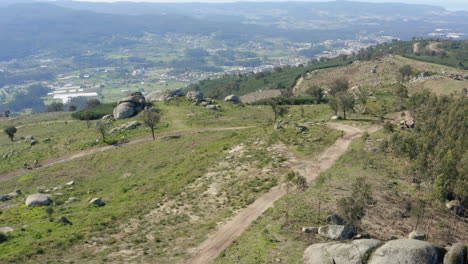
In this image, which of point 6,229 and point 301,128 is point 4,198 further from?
point 301,128

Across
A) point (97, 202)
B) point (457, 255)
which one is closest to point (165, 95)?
point (97, 202)

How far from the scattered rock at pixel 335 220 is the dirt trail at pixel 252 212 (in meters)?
8.54

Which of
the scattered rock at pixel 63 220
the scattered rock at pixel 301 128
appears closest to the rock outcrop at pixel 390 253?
the scattered rock at pixel 63 220

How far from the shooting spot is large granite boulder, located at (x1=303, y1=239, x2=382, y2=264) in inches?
936

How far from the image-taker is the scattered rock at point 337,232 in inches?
1209

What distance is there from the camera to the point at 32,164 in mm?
75812

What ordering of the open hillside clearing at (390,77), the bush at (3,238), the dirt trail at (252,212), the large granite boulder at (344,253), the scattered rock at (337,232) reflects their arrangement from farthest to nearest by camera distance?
the open hillside clearing at (390,77)
the bush at (3,238)
the dirt trail at (252,212)
the scattered rock at (337,232)
the large granite boulder at (344,253)

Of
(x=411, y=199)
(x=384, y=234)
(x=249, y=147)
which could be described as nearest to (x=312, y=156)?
(x=249, y=147)

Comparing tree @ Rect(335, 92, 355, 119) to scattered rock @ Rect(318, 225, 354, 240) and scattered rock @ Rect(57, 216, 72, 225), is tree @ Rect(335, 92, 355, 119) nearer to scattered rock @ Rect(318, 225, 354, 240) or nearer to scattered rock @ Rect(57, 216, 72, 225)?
scattered rock @ Rect(318, 225, 354, 240)

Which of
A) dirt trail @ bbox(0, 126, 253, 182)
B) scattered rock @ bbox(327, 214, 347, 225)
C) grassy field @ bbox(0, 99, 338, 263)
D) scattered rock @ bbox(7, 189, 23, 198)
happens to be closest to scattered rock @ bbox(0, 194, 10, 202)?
scattered rock @ bbox(7, 189, 23, 198)

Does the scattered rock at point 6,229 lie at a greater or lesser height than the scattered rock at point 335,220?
lesser

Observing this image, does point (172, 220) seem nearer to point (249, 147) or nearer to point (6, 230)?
point (6, 230)

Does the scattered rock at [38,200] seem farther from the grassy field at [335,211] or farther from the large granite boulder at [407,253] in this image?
the large granite boulder at [407,253]

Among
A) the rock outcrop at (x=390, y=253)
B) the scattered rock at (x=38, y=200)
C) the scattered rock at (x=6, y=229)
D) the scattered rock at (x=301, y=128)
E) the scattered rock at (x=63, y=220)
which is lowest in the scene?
the scattered rock at (x=38, y=200)
